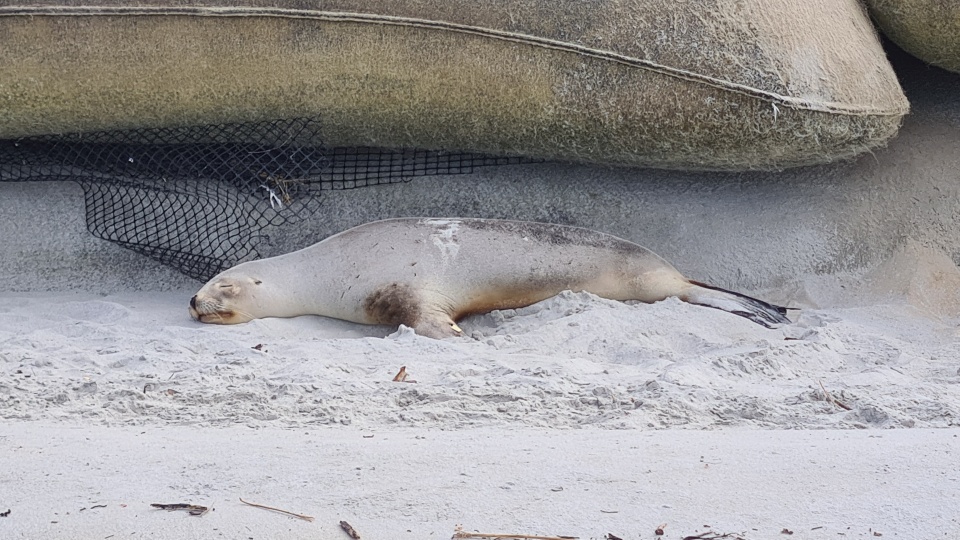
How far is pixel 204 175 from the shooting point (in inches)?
148

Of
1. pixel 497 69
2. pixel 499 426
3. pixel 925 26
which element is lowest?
pixel 499 426

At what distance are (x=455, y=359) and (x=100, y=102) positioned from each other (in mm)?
1644

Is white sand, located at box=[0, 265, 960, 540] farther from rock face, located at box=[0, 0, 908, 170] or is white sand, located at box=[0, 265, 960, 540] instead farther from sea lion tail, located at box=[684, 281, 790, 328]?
rock face, located at box=[0, 0, 908, 170]

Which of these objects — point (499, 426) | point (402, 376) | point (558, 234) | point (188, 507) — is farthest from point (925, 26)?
point (188, 507)

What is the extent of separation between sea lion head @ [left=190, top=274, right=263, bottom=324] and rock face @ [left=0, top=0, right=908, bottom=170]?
55 cm

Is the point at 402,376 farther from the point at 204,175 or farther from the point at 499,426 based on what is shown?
the point at 204,175

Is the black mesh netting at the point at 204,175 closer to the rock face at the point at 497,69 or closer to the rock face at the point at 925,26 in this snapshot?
the rock face at the point at 497,69

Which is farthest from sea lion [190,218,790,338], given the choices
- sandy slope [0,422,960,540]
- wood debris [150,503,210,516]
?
wood debris [150,503,210,516]

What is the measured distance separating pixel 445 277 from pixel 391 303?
0.67 ft

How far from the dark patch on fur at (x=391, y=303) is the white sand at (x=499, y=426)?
10.8 inches

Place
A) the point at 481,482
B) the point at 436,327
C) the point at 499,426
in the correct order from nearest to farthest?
the point at 481,482, the point at 499,426, the point at 436,327

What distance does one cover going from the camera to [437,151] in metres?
3.89

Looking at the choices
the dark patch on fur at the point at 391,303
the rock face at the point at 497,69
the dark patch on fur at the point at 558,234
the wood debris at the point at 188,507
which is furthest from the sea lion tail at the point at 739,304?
the wood debris at the point at 188,507

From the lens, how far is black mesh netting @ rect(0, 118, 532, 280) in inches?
147
